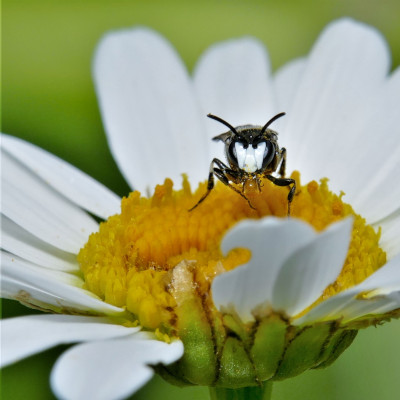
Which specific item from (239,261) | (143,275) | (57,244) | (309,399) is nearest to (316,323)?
(239,261)

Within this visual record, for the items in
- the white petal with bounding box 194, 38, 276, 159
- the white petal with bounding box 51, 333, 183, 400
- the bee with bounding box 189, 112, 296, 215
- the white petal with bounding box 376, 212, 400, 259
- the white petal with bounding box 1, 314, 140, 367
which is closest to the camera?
the white petal with bounding box 51, 333, 183, 400

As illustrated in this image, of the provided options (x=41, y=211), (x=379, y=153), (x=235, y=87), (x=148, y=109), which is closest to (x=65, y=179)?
(x=41, y=211)

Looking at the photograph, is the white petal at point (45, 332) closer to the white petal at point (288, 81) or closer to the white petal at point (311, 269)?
the white petal at point (311, 269)

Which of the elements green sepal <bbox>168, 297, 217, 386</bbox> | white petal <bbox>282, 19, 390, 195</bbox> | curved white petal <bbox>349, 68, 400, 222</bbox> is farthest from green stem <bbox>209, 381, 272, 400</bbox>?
white petal <bbox>282, 19, 390, 195</bbox>

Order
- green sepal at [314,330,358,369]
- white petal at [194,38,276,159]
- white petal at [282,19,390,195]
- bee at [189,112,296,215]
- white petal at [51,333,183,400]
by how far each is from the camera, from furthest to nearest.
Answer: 1. white petal at [194,38,276,159]
2. white petal at [282,19,390,195]
3. bee at [189,112,296,215]
4. green sepal at [314,330,358,369]
5. white petal at [51,333,183,400]

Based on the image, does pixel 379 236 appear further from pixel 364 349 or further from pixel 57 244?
pixel 57 244

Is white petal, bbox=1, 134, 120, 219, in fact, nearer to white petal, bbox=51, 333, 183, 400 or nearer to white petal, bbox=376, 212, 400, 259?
white petal, bbox=376, 212, 400, 259

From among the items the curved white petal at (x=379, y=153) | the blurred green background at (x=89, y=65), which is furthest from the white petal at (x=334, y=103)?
the blurred green background at (x=89, y=65)
